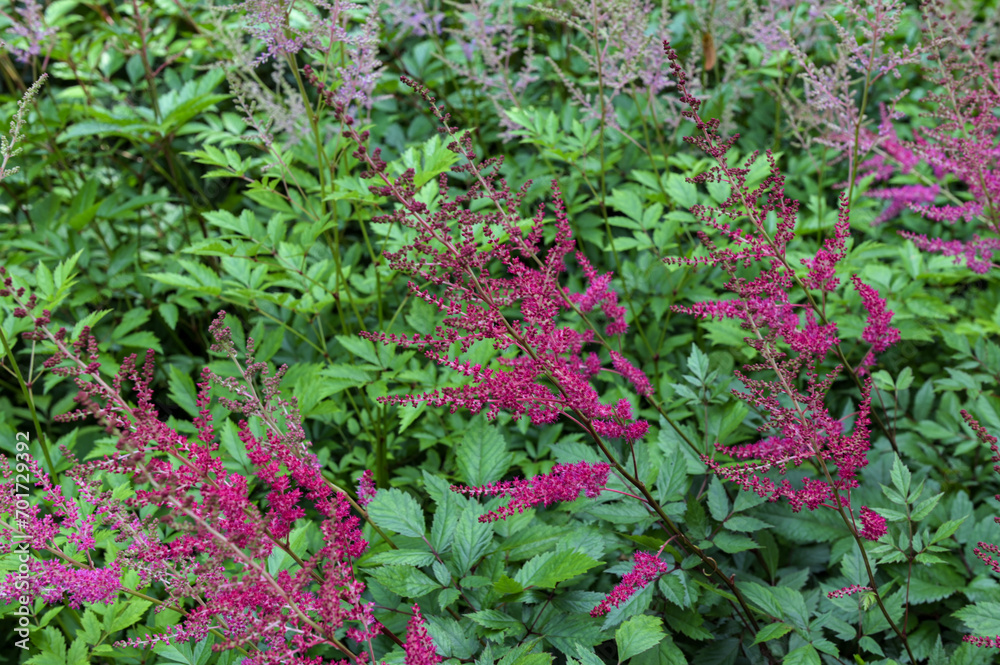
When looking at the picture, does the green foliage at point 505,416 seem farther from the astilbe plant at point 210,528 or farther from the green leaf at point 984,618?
the astilbe plant at point 210,528

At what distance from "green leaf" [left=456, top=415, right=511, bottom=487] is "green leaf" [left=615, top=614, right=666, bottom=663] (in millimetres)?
604

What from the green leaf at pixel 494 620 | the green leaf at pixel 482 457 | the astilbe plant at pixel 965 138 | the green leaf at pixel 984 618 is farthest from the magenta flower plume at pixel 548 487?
the astilbe plant at pixel 965 138

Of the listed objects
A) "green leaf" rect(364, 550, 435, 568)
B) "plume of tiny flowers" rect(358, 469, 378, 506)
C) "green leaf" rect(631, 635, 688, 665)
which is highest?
"plume of tiny flowers" rect(358, 469, 378, 506)

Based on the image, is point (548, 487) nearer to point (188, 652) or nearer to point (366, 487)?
point (366, 487)

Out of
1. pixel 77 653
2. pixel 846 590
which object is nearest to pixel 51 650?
pixel 77 653

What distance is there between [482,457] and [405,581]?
0.50m

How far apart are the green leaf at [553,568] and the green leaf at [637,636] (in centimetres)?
17

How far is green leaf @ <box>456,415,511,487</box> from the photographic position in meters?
2.20

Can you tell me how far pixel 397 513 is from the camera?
202 centimetres

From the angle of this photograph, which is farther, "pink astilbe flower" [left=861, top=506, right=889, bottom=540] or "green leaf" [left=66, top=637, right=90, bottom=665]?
"green leaf" [left=66, top=637, right=90, bottom=665]

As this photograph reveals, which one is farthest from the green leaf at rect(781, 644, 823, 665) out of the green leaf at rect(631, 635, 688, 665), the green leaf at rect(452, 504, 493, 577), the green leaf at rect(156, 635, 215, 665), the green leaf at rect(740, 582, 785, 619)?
the green leaf at rect(156, 635, 215, 665)

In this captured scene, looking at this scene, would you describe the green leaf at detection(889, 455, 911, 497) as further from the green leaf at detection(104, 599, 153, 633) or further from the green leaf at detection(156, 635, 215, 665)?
the green leaf at detection(104, 599, 153, 633)

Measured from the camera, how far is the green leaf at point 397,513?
1995mm

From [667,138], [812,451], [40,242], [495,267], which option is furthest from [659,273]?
[40,242]
